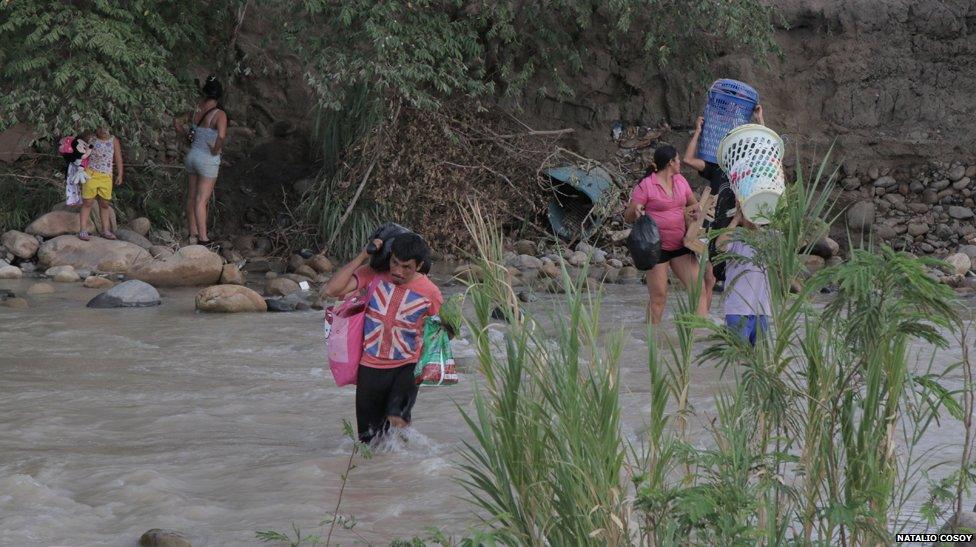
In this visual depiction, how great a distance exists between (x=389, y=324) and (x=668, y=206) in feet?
11.6

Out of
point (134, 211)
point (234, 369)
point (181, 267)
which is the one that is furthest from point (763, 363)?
point (134, 211)

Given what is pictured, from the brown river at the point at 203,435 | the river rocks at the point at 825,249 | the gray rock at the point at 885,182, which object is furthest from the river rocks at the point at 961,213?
the brown river at the point at 203,435

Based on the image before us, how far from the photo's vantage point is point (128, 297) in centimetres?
1080

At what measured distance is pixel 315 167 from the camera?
1502cm

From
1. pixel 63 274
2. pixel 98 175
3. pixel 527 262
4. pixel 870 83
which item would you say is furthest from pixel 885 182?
pixel 63 274

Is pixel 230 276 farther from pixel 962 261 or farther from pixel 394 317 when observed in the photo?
pixel 962 261

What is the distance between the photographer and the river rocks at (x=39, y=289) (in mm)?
11266

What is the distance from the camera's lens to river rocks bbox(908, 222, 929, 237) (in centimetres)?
1498

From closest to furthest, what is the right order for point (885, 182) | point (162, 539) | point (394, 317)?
point (162, 539) → point (394, 317) → point (885, 182)

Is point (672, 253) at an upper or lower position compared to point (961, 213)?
lower

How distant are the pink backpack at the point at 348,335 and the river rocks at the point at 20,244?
779 cm

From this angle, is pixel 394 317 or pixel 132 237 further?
pixel 132 237

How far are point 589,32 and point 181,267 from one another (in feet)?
19.5

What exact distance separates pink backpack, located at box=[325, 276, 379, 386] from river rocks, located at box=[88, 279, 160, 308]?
536cm
